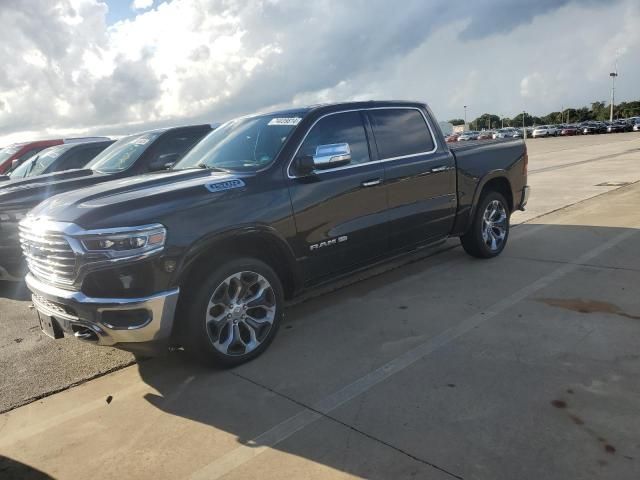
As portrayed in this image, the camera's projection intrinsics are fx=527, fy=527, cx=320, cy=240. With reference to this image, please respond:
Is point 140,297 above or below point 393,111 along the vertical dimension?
below

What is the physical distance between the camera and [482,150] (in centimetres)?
629

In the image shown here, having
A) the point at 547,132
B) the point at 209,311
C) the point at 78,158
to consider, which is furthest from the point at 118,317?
the point at 547,132

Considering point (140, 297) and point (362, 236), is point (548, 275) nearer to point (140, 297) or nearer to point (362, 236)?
point (362, 236)

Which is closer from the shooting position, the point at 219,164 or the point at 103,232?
the point at 103,232

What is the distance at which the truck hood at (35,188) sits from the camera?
250 inches

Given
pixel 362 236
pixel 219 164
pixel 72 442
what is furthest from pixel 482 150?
pixel 72 442

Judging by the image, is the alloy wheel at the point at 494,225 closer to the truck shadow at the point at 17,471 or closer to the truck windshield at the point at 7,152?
the truck shadow at the point at 17,471

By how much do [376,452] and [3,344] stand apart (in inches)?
150

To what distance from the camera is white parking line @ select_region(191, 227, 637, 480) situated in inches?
114

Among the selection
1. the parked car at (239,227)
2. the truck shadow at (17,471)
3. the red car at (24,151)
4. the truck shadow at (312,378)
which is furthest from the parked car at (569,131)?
the truck shadow at (17,471)

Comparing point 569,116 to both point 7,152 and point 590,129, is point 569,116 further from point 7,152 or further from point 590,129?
point 7,152

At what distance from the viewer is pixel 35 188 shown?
6.66m

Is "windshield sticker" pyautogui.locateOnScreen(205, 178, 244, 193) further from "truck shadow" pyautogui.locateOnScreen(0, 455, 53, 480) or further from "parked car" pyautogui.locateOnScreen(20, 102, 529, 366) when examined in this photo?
"truck shadow" pyautogui.locateOnScreen(0, 455, 53, 480)

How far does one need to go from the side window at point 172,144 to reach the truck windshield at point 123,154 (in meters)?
0.13
